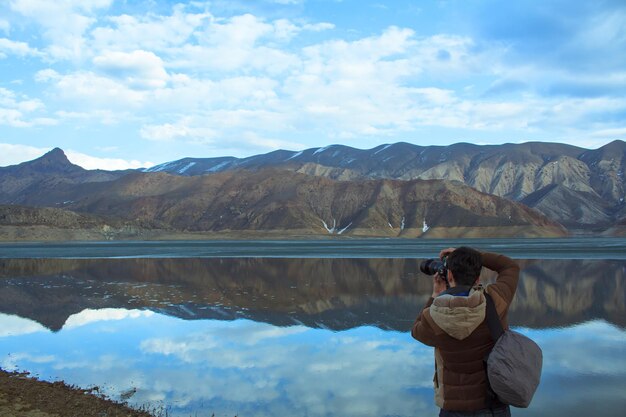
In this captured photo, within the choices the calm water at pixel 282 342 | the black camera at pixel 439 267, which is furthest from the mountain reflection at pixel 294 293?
the black camera at pixel 439 267

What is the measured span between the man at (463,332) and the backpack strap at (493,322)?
0.04 m

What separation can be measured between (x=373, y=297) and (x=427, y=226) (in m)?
155

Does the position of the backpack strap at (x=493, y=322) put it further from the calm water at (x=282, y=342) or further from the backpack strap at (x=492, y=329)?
the calm water at (x=282, y=342)

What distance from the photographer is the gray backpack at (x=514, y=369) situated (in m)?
4.39

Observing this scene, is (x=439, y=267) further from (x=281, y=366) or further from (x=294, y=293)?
A: (x=294, y=293)

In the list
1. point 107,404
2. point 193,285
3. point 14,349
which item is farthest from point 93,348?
point 193,285

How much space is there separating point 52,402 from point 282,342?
798cm

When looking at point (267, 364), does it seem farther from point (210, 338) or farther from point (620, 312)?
point (620, 312)

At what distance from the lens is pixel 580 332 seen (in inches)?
769

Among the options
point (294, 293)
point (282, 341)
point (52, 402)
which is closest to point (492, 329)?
point (52, 402)

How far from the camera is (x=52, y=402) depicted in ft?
38.1

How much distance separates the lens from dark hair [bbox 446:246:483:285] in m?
4.70

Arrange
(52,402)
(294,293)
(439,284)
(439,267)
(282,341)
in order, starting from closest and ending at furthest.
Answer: (439,267) < (439,284) < (52,402) < (282,341) < (294,293)

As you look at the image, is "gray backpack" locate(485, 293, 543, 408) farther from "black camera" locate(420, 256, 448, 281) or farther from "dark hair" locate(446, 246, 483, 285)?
"black camera" locate(420, 256, 448, 281)
